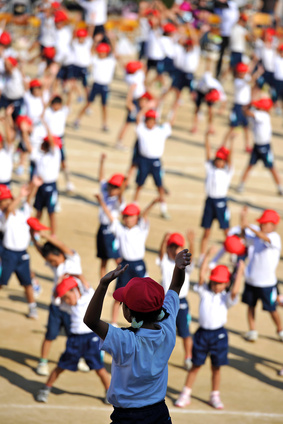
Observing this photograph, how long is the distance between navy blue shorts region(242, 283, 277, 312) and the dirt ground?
21.1 inches

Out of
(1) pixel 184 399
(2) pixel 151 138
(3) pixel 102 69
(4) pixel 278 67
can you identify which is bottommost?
(1) pixel 184 399

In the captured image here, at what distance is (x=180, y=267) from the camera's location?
15.2 feet

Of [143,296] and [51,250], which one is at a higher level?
[143,296]

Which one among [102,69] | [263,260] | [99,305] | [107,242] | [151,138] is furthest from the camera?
[102,69]

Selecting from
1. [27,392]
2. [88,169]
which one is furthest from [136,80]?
[27,392]

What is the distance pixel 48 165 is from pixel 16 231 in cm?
214

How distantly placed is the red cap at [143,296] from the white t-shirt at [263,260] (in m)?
Answer: 4.12

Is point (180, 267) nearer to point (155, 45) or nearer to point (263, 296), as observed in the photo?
point (263, 296)

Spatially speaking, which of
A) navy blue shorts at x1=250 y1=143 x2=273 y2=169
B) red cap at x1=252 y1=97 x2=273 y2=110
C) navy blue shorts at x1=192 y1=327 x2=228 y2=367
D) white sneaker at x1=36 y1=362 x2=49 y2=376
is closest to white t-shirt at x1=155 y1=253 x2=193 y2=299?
navy blue shorts at x1=192 y1=327 x2=228 y2=367

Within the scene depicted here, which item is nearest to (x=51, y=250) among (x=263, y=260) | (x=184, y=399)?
(x=184, y=399)

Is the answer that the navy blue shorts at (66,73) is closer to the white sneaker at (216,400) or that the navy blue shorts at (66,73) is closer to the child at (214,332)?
the child at (214,332)

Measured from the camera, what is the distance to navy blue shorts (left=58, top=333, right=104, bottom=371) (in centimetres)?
683

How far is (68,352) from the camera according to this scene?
22.4ft

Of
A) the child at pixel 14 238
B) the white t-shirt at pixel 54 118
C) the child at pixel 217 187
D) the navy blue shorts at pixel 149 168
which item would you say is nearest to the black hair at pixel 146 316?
the child at pixel 14 238
